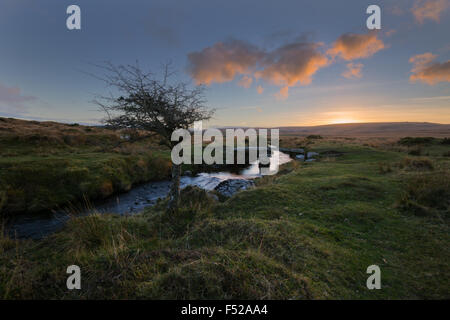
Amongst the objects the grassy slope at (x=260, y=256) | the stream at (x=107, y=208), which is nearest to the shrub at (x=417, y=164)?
the grassy slope at (x=260, y=256)

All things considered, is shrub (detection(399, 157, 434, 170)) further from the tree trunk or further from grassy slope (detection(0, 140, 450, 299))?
the tree trunk

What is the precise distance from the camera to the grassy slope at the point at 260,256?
3072 mm

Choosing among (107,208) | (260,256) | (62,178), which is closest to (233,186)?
(107,208)

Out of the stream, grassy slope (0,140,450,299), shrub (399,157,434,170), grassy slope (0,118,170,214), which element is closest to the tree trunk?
grassy slope (0,140,450,299)

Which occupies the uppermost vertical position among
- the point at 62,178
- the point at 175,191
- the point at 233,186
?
the point at 175,191

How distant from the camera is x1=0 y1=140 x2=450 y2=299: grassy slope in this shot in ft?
10.1

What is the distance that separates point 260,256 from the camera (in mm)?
3721

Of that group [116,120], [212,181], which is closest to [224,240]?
[116,120]

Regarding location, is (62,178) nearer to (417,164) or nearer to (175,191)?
(175,191)

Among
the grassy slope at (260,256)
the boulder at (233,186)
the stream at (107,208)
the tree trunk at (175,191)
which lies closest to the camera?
the grassy slope at (260,256)

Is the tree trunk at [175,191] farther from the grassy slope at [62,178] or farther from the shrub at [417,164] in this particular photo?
the shrub at [417,164]

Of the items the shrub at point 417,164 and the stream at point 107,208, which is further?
the shrub at point 417,164

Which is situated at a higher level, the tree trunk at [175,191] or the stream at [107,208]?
the tree trunk at [175,191]
